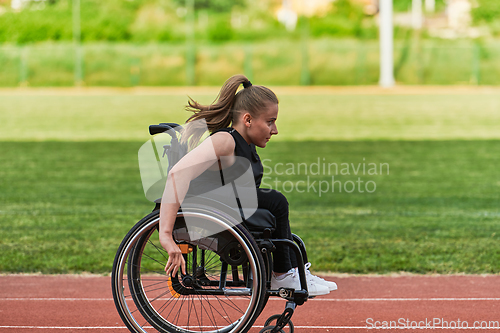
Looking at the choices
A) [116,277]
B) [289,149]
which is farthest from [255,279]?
[289,149]

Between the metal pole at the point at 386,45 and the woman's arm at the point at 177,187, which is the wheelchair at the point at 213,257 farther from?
the metal pole at the point at 386,45

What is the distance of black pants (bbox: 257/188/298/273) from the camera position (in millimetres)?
3211

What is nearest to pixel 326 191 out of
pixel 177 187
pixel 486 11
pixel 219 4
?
pixel 177 187

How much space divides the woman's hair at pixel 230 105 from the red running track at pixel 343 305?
1.26 meters

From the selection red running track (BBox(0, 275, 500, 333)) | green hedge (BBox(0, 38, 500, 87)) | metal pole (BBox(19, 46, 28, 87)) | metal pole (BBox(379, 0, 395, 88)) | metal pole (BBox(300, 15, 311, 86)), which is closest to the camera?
red running track (BBox(0, 275, 500, 333))

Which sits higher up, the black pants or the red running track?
the black pants

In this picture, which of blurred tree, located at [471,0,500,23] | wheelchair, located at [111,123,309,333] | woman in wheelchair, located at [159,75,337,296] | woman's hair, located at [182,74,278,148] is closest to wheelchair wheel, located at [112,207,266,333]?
wheelchair, located at [111,123,309,333]

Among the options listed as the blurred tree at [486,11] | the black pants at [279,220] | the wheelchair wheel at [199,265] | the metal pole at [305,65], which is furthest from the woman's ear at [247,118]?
the blurred tree at [486,11]

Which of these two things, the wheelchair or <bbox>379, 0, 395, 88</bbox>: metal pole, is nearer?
the wheelchair

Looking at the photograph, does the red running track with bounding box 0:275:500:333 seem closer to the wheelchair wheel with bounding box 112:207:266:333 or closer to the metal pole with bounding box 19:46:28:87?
the wheelchair wheel with bounding box 112:207:266:333

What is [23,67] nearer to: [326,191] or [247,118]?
[326,191]

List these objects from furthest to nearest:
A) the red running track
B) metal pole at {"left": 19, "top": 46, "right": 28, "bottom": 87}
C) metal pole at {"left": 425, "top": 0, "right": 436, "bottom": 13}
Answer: metal pole at {"left": 425, "top": 0, "right": 436, "bottom": 13}, metal pole at {"left": 19, "top": 46, "right": 28, "bottom": 87}, the red running track

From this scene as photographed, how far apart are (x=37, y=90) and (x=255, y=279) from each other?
1452 inches

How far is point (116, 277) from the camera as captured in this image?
10.7 feet
